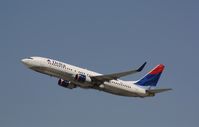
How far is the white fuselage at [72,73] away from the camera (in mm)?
90188

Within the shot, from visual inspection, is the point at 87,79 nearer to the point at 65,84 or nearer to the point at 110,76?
the point at 110,76

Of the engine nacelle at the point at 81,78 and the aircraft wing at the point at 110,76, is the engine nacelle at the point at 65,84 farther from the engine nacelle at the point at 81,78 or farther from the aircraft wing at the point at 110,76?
the aircraft wing at the point at 110,76

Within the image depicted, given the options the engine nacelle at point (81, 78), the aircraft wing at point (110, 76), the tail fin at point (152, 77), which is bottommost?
the engine nacelle at point (81, 78)

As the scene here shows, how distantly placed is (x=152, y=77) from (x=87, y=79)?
698 inches

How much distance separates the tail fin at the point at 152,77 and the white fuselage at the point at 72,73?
16.1 ft

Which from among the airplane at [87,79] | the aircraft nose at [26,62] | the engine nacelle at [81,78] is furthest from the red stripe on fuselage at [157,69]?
the aircraft nose at [26,62]

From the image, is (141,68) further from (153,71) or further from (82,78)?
(153,71)

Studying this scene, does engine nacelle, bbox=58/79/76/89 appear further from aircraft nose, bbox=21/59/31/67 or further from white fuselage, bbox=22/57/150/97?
aircraft nose, bbox=21/59/31/67

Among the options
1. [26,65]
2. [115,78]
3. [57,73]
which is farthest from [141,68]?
[26,65]

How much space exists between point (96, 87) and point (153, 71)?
16629 mm

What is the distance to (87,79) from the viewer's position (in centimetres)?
9212

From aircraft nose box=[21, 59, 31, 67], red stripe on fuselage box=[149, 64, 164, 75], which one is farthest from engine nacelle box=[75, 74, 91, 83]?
red stripe on fuselage box=[149, 64, 164, 75]

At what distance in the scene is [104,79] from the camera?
93.7 metres

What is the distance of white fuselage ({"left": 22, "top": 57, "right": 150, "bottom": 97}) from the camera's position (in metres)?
90.2
